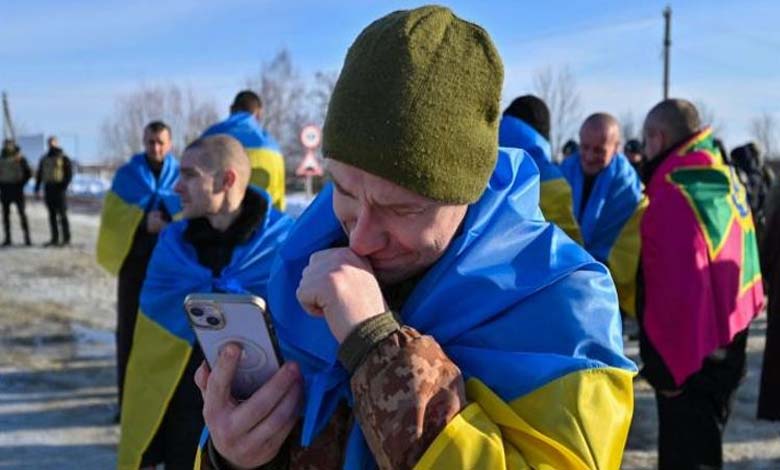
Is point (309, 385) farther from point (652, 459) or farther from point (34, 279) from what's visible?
point (34, 279)

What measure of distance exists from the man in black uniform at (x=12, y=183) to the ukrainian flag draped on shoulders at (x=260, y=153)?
37.2 feet

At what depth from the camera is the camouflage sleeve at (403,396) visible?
1.22 m

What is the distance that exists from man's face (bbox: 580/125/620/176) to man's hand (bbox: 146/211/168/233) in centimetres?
297

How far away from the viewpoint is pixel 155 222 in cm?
579

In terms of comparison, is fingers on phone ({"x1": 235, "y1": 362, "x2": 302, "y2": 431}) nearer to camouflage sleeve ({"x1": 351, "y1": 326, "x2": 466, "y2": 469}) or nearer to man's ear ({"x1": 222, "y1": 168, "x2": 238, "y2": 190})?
camouflage sleeve ({"x1": 351, "y1": 326, "x2": 466, "y2": 469})

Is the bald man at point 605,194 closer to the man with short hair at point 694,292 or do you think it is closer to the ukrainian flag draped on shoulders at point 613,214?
the ukrainian flag draped on shoulders at point 613,214

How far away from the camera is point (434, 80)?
1298mm

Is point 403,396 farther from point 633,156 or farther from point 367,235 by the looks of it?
point 633,156

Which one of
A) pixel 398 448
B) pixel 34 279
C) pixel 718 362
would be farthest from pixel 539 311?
pixel 34 279

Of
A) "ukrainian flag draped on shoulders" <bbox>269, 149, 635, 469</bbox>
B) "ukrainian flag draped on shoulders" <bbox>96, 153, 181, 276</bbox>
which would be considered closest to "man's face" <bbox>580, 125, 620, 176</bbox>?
"ukrainian flag draped on shoulders" <bbox>96, 153, 181, 276</bbox>

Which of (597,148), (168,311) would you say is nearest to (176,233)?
(168,311)

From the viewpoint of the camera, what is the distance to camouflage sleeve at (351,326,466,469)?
4.01 ft

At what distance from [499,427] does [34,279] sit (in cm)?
1229

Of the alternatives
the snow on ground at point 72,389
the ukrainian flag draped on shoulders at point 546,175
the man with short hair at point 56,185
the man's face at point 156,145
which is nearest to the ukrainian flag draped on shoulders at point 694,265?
the ukrainian flag draped on shoulders at point 546,175
